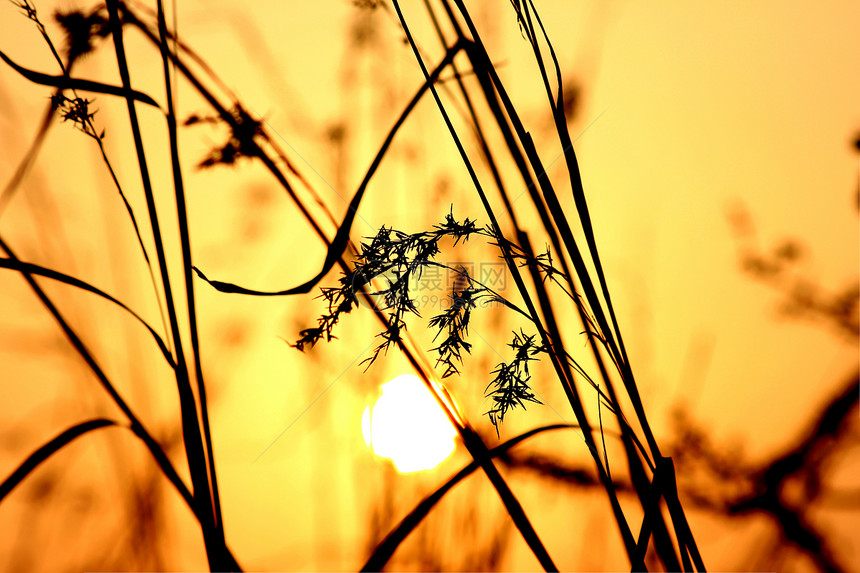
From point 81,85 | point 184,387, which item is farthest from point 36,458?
point 81,85

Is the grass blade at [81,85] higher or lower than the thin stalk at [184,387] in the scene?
higher

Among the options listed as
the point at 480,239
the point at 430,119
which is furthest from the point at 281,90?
the point at 480,239

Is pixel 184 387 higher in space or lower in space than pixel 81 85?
lower

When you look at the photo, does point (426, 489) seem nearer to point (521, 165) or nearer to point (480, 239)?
point (480, 239)

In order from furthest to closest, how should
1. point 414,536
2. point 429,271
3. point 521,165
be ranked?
point 414,536
point 429,271
point 521,165

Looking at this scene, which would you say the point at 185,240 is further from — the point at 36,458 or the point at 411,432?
the point at 411,432

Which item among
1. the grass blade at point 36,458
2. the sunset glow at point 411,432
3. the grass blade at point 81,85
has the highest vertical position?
the grass blade at point 81,85

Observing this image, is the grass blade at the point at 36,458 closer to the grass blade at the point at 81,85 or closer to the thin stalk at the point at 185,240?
the thin stalk at the point at 185,240

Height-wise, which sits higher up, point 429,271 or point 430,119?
point 430,119

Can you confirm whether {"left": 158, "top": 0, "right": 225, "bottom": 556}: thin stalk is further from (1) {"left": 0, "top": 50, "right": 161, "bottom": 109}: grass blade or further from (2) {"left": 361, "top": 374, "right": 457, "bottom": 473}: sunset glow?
(2) {"left": 361, "top": 374, "right": 457, "bottom": 473}: sunset glow

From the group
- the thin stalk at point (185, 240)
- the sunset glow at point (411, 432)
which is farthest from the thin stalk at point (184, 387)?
the sunset glow at point (411, 432)

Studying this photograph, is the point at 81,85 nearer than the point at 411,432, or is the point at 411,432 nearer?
the point at 81,85
